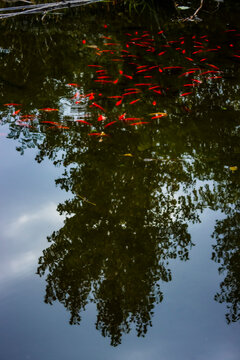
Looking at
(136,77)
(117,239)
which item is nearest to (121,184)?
(117,239)

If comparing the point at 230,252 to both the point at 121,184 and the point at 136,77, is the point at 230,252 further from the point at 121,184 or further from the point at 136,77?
the point at 136,77

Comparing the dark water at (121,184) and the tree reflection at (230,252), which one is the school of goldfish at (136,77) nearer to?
the dark water at (121,184)

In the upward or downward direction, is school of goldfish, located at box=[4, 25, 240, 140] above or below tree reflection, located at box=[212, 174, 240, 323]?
above

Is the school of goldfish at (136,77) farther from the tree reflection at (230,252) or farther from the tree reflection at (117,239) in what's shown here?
the tree reflection at (230,252)

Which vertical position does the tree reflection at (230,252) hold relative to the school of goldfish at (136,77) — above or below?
below

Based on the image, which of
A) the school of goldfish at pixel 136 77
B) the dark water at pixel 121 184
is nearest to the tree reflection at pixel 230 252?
the dark water at pixel 121 184

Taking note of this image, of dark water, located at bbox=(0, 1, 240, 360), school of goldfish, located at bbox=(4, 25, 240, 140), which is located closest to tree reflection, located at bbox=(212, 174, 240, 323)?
dark water, located at bbox=(0, 1, 240, 360)

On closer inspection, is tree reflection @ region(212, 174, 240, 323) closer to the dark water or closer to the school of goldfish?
the dark water

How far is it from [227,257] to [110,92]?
2.10 m

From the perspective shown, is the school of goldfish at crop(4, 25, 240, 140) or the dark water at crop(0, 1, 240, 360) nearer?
the dark water at crop(0, 1, 240, 360)

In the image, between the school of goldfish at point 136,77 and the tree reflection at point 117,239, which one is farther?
the school of goldfish at point 136,77

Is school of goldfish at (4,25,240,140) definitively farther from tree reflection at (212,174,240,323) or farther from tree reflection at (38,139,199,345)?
tree reflection at (212,174,240,323)

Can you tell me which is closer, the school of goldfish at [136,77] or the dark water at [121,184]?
the dark water at [121,184]

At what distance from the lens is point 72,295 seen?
1.71m
